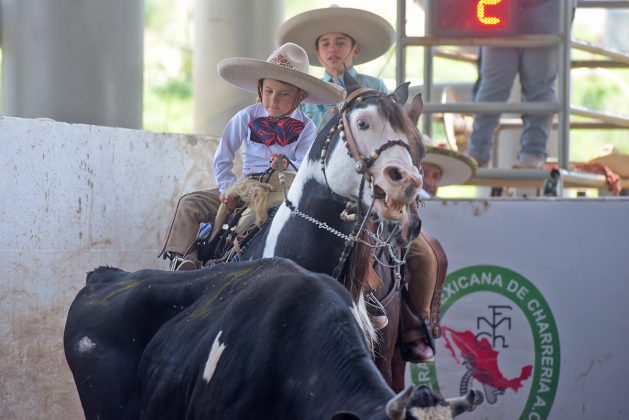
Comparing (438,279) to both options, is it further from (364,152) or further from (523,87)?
(523,87)

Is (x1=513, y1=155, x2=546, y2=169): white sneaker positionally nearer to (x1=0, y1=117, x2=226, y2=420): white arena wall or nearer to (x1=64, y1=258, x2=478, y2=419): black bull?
(x1=0, y1=117, x2=226, y2=420): white arena wall

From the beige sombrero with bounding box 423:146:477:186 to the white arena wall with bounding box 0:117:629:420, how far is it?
0.46 metres

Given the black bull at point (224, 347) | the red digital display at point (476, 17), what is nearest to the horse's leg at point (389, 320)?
the black bull at point (224, 347)

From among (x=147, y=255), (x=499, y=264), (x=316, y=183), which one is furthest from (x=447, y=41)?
A: (x=316, y=183)

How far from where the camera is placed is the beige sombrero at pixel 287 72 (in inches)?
269

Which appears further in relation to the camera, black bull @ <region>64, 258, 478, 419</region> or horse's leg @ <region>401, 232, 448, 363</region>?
horse's leg @ <region>401, 232, 448, 363</region>

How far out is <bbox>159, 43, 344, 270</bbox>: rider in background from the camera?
6852 mm

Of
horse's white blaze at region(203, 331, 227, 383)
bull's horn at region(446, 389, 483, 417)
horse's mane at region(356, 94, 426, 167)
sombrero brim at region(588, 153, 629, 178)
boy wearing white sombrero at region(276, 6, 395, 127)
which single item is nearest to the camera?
bull's horn at region(446, 389, 483, 417)

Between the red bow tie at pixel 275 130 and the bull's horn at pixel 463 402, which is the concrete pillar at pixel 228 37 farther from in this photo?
the bull's horn at pixel 463 402

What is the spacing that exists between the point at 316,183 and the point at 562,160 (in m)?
3.95

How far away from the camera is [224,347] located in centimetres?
466

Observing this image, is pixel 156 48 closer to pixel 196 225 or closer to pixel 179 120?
pixel 179 120

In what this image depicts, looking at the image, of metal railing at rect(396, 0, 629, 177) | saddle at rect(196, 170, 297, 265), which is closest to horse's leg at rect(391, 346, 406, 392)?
saddle at rect(196, 170, 297, 265)

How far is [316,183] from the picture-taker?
6.02 m
